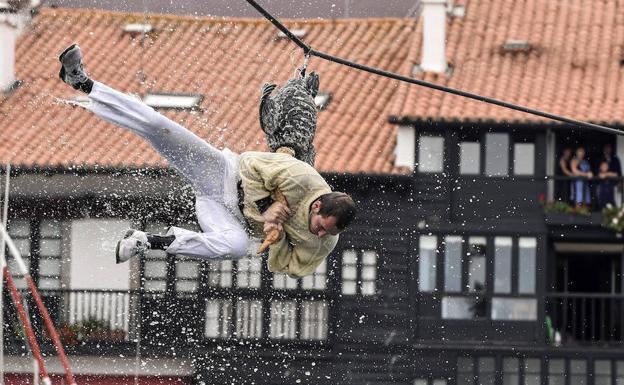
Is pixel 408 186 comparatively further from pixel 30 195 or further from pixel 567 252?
pixel 30 195

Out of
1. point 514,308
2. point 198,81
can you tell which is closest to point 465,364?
point 514,308

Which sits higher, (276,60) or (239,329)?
(276,60)

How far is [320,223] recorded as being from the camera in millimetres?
17656

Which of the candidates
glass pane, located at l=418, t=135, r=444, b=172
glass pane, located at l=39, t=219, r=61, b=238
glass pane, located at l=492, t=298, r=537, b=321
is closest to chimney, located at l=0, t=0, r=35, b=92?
glass pane, located at l=39, t=219, r=61, b=238

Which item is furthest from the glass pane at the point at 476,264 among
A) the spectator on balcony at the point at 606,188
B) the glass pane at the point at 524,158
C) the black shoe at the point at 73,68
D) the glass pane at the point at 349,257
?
the black shoe at the point at 73,68

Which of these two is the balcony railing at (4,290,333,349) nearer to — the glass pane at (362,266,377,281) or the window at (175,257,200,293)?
the window at (175,257,200,293)

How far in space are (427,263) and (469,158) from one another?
2.84 m

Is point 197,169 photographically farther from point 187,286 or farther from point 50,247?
point 50,247

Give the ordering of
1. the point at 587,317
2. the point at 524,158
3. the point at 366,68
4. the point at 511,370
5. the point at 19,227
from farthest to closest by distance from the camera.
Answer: the point at 587,317 < the point at 19,227 < the point at 511,370 < the point at 524,158 < the point at 366,68

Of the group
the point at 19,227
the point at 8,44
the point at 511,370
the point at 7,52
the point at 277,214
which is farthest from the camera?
the point at 8,44

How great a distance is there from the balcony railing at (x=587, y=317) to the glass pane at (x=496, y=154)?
10.9 ft

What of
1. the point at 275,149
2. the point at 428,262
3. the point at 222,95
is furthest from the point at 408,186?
the point at 275,149

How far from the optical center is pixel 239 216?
18797 millimetres

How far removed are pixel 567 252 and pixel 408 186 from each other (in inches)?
235
